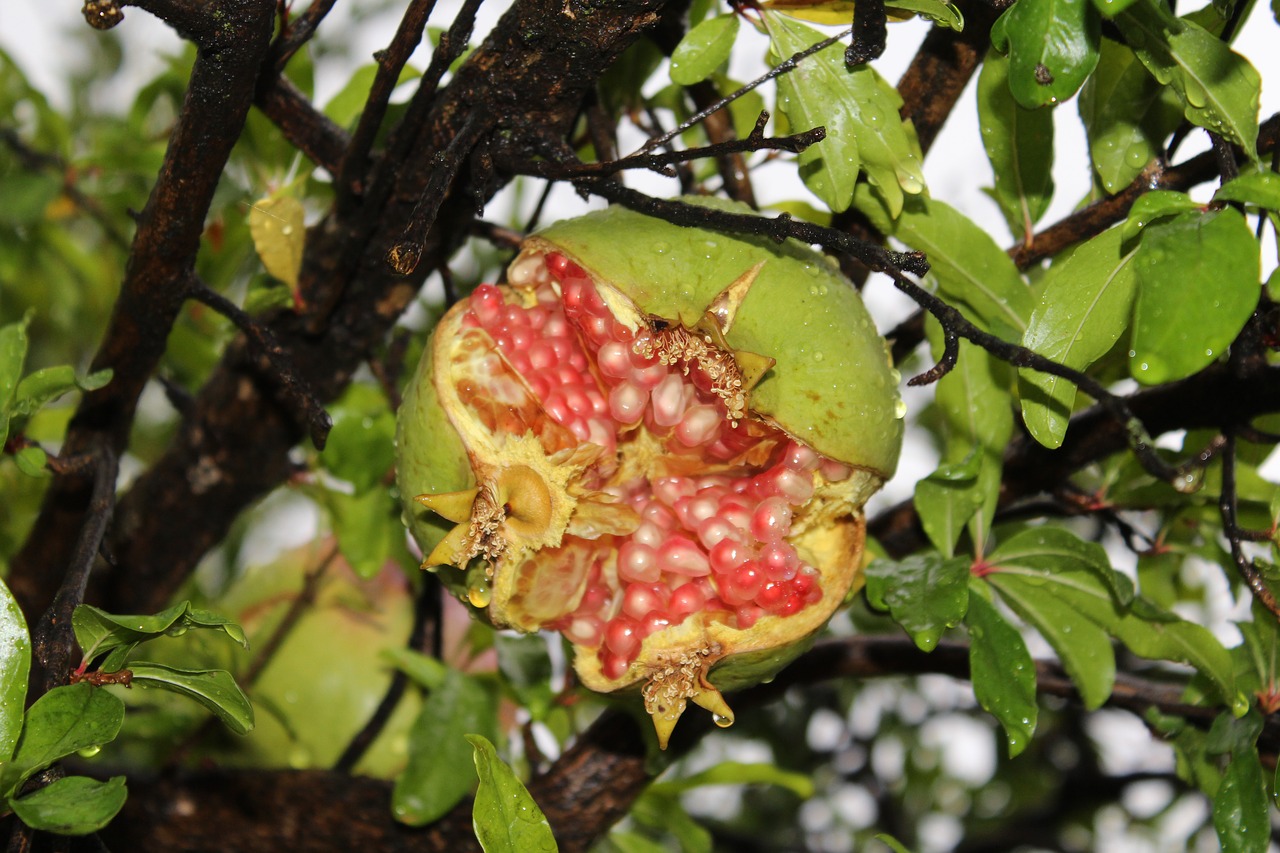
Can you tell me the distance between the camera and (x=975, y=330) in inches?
28.1

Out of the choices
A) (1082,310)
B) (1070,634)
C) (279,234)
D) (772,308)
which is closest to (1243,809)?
(1070,634)

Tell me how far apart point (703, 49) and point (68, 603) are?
1.85ft

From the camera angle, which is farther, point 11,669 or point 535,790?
point 535,790

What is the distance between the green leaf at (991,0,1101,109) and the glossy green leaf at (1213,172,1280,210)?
105 millimetres

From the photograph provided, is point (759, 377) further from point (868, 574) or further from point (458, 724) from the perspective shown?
point (458, 724)

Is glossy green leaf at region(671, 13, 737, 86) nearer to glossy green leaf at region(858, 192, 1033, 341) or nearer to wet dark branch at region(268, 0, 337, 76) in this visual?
glossy green leaf at region(858, 192, 1033, 341)

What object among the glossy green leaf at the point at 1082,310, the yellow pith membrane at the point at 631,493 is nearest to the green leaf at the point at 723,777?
the yellow pith membrane at the point at 631,493

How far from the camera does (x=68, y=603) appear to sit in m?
0.68

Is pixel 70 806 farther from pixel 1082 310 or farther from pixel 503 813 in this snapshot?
pixel 1082 310

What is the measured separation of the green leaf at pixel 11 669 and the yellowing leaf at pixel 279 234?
1.25 feet

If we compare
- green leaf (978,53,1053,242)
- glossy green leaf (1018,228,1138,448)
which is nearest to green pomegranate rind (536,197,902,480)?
glossy green leaf (1018,228,1138,448)

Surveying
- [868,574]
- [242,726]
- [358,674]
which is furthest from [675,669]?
[358,674]

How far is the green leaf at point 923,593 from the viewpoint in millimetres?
770

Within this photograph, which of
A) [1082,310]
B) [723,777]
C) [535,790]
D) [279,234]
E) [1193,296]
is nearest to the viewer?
[1193,296]
